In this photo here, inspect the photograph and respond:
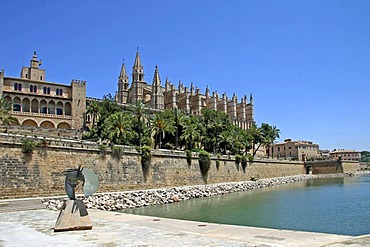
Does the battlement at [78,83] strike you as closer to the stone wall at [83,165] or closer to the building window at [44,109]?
the building window at [44,109]

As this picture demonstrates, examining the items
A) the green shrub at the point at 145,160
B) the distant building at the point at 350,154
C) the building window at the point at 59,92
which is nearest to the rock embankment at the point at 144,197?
the green shrub at the point at 145,160

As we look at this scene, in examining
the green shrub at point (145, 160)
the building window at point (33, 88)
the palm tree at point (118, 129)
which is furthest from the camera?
the building window at point (33, 88)

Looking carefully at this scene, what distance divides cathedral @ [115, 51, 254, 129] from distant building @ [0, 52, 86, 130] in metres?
20.9

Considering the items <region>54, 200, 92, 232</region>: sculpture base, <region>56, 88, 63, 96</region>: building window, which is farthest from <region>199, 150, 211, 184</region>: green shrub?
<region>54, 200, 92, 232</region>: sculpture base

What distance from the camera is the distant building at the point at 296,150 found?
12156cm

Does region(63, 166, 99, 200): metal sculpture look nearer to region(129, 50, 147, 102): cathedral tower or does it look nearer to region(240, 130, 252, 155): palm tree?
region(240, 130, 252, 155): palm tree

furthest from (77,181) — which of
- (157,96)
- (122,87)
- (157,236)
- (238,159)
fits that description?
(122,87)

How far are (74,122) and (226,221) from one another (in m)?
42.5

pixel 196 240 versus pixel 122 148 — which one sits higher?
pixel 122 148

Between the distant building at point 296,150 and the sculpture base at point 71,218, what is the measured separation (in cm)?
11178

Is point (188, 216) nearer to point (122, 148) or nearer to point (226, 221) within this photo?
point (226, 221)

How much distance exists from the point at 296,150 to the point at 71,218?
11703 centimetres

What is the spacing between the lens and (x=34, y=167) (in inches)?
1092

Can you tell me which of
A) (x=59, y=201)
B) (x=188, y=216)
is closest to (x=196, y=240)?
(x=188, y=216)
